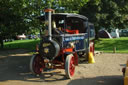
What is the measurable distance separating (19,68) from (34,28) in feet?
18.5

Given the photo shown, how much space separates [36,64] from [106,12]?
11.6 metres

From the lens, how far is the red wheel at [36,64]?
273 inches

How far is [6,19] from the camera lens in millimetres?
13438

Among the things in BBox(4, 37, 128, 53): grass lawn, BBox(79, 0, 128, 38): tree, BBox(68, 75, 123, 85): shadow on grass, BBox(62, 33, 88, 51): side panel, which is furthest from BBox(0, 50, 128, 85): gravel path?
BBox(79, 0, 128, 38): tree

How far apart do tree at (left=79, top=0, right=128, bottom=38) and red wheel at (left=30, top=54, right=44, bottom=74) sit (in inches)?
384

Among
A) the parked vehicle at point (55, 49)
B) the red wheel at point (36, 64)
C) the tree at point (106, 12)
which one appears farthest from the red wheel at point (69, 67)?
the tree at point (106, 12)

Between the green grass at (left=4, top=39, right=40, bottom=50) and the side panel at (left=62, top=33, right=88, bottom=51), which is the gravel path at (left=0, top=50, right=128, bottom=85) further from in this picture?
the green grass at (left=4, top=39, right=40, bottom=50)

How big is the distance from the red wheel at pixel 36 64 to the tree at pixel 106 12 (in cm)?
976

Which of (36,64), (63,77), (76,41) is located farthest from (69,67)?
(76,41)

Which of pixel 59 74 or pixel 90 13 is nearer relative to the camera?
pixel 59 74

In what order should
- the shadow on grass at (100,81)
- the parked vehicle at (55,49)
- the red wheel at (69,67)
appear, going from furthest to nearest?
the parked vehicle at (55,49) → the red wheel at (69,67) → the shadow on grass at (100,81)

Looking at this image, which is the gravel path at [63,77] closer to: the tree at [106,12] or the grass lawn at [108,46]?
the grass lawn at [108,46]

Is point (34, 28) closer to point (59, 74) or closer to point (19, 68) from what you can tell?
point (19, 68)

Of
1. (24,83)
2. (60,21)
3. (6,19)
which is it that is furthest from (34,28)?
(24,83)
